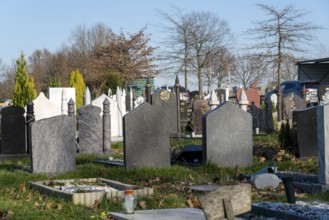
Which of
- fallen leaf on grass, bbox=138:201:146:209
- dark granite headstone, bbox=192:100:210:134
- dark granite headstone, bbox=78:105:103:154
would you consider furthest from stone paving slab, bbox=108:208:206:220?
dark granite headstone, bbox=192:100:210:134

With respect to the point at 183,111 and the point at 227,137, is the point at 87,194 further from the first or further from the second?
the point at 183,111

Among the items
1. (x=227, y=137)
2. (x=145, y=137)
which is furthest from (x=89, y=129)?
(x=227, y=137)

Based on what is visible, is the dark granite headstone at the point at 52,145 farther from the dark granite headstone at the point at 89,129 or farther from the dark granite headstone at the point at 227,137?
the dark granite headstone at the point at 89,129

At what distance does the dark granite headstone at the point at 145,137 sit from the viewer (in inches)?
479

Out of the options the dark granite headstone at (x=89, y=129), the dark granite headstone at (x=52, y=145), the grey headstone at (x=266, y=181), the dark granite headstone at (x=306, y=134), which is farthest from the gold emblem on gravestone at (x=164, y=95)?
the grey headstone at (x=266, y=181)

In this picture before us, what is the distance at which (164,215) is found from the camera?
23.6ft

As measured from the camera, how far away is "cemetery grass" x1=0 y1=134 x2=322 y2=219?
8.07 meters

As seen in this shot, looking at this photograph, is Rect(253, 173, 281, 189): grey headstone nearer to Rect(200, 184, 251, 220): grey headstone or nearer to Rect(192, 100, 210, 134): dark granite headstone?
Rect(200, 184, 251, 220): grey headstone

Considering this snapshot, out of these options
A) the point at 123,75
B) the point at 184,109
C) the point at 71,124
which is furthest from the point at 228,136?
the point at 123,75

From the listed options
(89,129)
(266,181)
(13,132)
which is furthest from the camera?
(13,132)

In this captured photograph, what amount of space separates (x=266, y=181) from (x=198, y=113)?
1503 cm

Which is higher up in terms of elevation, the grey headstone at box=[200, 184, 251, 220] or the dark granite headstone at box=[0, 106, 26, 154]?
the dark granite headstone at box=[0, 106, 26, 154]

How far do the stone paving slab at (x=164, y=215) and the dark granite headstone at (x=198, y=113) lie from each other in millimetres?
16552

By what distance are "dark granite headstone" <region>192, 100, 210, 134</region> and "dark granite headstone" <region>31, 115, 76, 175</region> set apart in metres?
12.2
